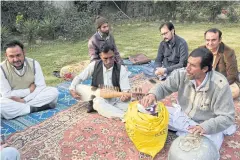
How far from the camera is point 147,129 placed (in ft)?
12.8

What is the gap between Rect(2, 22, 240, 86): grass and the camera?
8891 mm

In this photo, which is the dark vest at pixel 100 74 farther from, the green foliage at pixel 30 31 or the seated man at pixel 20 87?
the green foliage at pixel 30 31

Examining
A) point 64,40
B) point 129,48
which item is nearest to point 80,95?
point 129,48

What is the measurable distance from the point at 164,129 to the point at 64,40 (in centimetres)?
805

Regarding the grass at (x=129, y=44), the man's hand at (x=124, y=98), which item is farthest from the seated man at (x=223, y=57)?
the grass at (x=129, y=44)

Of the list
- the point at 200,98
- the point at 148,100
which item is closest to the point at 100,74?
the point at 148,100

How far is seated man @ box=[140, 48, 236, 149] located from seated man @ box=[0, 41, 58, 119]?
87.6 inches

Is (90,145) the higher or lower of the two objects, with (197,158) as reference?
lower

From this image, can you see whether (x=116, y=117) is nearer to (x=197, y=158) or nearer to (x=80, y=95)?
(x=80, y=95)

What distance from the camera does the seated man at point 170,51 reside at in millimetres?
6137

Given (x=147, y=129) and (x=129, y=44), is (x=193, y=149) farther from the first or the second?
(x=129, y=44)

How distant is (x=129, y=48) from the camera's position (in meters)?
10.1

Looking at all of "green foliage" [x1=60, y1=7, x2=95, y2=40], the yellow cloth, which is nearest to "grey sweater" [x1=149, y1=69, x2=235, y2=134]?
the yellow cloth

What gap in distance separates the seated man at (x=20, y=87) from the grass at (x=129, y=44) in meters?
1.60
